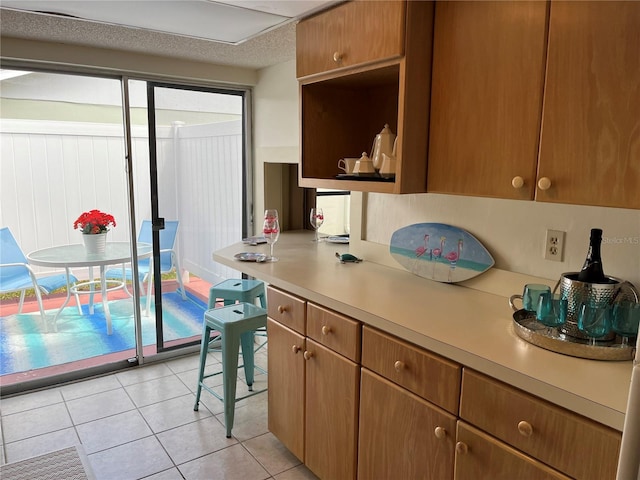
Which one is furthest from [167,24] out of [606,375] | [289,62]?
[606,375]

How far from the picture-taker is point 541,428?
1206 millimetres

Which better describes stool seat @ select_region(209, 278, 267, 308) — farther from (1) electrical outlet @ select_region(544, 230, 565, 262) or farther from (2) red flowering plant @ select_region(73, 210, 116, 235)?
(1) electrical outlet @ select_region(544, 230, 565, 262)

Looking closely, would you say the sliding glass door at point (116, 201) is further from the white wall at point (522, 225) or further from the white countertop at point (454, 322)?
the white wall at point (522, 225)

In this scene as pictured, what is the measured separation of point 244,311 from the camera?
270cm

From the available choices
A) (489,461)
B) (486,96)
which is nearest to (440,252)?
(486,96)

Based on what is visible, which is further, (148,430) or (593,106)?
(148,430)

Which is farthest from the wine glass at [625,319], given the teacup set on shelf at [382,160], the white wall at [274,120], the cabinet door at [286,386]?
the white wall at [274,120]

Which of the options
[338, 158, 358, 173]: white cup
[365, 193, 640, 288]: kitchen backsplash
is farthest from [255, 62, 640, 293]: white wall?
[338, 158, 358, 173]: white cup

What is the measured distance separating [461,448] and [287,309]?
101 centimetres

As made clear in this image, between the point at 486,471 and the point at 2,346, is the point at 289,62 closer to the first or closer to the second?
the point at 486,471

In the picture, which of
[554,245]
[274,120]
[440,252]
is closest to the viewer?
[554,245]

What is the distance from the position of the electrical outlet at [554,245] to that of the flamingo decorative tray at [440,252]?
237mm

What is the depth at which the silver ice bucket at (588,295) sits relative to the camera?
1.38 metres

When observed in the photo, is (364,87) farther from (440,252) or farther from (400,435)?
(400,435)
